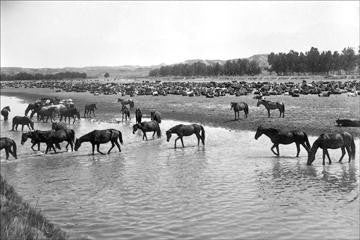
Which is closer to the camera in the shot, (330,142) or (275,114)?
(330,142)

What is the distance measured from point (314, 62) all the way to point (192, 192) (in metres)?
121

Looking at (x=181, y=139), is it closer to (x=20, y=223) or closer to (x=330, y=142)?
(x=330, y=142)

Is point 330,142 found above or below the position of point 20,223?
above

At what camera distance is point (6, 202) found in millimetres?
12656

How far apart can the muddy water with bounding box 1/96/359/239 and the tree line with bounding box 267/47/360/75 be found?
109968 mm

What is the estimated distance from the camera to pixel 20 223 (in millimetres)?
9875

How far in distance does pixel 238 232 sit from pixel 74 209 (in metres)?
5.34

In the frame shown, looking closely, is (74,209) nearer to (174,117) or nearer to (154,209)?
(154,209)

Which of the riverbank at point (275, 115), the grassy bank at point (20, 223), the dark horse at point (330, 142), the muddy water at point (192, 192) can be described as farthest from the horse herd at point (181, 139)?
the grassy bank at point (20, 223)

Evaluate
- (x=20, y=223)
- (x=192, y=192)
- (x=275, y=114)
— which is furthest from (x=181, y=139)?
(x=275, y=114)

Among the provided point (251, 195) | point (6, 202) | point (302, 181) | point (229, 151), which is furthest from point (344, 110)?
point (6, 202)

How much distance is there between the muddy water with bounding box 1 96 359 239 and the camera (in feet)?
40.2

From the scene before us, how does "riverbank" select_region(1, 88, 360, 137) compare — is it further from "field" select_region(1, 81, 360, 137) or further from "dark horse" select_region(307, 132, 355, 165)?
"dark horse" select_region(307, 132, 355, 165)

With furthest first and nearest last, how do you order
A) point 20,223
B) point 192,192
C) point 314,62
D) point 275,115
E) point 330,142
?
1. point 314,62
2. point 275,115
3. point 330,142
4. point 192,192
5. point 20,223
